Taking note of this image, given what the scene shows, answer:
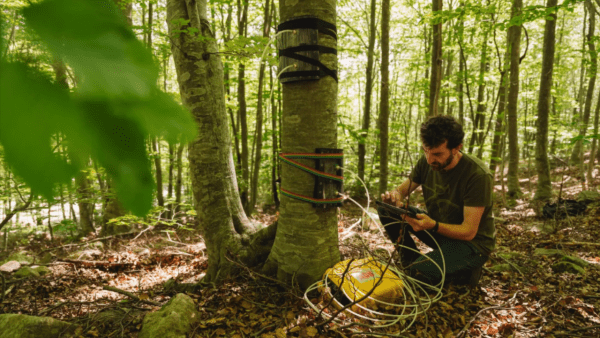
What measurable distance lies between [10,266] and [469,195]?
21.8 feet

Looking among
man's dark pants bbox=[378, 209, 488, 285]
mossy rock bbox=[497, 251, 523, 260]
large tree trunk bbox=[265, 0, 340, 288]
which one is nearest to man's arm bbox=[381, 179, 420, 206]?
man's dark pants bbox=[378, 209, 488, 285]

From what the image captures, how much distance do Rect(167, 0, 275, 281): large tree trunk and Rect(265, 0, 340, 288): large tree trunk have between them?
0.65 meters

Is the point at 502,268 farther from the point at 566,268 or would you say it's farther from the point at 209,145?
the point at 209,145

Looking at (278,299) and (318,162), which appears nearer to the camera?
(318,162)

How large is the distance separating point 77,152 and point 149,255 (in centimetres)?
531

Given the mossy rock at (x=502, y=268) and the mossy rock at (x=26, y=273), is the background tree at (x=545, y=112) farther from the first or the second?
the mossy rock at (x=26, y=273)

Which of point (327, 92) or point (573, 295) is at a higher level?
point (327, 92)

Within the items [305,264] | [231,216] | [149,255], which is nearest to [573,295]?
[305,264]

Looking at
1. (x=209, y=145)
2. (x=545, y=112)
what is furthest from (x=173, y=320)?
(x=545, y=112)

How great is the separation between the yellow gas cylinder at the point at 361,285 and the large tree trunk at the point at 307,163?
0.16 m

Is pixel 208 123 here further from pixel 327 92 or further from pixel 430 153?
pixel 430 153

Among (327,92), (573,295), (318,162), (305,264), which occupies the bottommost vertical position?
(573,295)

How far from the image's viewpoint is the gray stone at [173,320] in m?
1.97

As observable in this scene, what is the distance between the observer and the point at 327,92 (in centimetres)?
222
